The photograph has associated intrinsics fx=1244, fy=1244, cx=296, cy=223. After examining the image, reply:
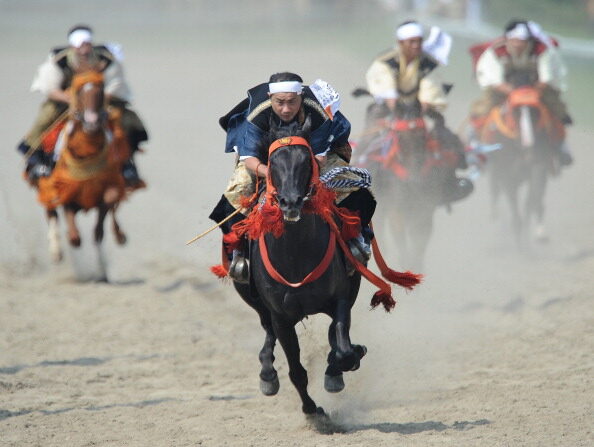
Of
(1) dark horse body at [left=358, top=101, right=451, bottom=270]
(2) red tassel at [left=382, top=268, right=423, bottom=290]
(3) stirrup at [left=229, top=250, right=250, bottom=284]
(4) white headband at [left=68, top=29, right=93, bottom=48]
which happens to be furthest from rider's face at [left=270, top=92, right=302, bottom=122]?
(4) white headband at [left=68, top=29, right=93, bottom=48]

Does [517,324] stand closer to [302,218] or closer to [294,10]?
[302,218]

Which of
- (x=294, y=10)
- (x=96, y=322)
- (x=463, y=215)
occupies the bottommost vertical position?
(x=96, y=322)

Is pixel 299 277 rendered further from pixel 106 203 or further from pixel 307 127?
pixel 106 203

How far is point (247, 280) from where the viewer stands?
7895 millimetres

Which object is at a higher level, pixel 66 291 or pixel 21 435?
pixel 66 291

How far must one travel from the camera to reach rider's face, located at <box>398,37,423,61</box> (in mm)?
12320

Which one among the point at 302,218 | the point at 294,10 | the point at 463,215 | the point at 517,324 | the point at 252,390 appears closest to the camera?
the point at 302,218

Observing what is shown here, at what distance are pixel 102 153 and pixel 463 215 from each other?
229 inches

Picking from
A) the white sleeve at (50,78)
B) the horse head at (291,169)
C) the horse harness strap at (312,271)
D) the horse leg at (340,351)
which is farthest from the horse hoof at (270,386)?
the white sleeve at (50,78)

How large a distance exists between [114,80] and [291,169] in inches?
272

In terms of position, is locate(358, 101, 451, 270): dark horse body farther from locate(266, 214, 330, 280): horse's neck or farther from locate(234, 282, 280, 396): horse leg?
locate(266, 214, 330, 280): horse's neck

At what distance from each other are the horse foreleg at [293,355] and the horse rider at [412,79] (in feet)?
15.7

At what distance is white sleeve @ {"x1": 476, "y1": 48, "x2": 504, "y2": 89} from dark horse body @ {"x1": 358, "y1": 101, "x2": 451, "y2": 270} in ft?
8.18

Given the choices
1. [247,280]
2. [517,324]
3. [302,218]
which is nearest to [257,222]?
[302,218]
